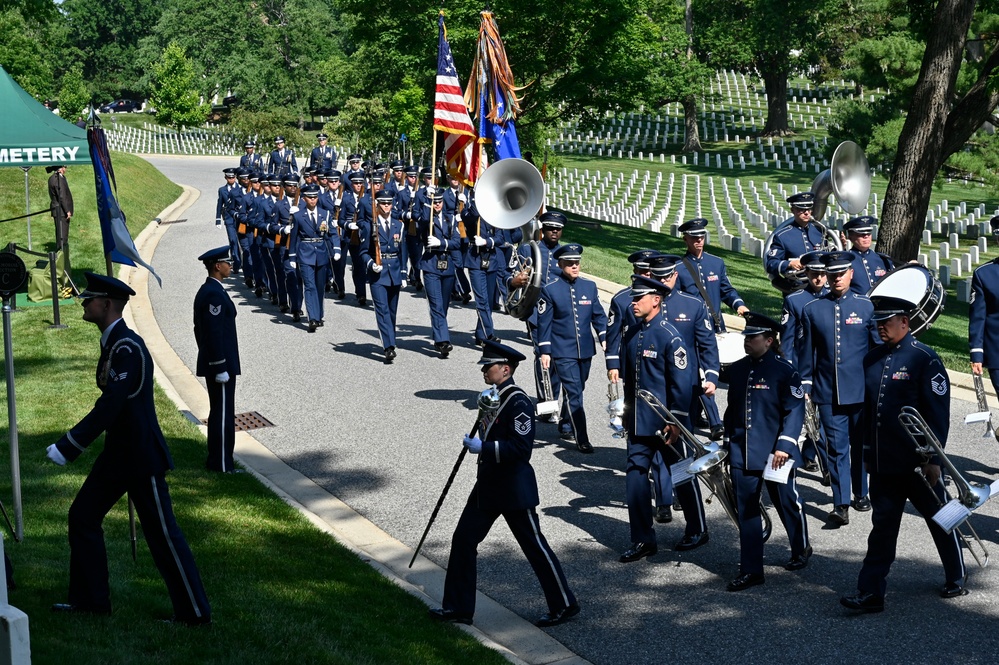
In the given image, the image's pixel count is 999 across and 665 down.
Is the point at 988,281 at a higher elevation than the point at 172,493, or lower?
higher

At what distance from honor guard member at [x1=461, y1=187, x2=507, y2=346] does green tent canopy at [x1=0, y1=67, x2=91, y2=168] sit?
524cm

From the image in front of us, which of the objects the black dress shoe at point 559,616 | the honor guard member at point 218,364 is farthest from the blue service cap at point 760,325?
the honor guard member at point 218,364

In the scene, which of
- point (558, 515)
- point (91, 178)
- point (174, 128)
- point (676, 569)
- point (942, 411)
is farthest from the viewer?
point (174, 128)

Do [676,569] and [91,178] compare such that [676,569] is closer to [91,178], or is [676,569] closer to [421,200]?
[421,200]

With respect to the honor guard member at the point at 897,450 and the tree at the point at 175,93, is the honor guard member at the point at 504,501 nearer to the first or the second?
the honor guard member at the point at 897,450

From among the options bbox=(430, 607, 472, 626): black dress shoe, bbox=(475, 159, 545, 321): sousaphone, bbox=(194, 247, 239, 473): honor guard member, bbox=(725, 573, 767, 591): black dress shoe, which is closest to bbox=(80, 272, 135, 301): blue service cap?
bbox=(430, 607, 472, 626): black dress shoe

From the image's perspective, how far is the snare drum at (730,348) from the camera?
10.5m

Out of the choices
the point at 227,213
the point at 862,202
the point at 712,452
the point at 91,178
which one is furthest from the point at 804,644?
the point at 91,178

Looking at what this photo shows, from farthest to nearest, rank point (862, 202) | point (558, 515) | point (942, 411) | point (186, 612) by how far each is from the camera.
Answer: point (862, 202) < point (558, 515) < point (942, 411) < point (186, 612)

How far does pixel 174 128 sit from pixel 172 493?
68285 mm

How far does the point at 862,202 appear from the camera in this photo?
13727mm

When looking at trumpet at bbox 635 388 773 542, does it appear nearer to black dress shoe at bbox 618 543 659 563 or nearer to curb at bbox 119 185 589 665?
black dress shoe at bbox 618 543 659 563

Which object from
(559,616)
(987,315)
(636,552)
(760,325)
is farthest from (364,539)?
(987,315)

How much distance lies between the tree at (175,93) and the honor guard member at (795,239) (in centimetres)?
6315
